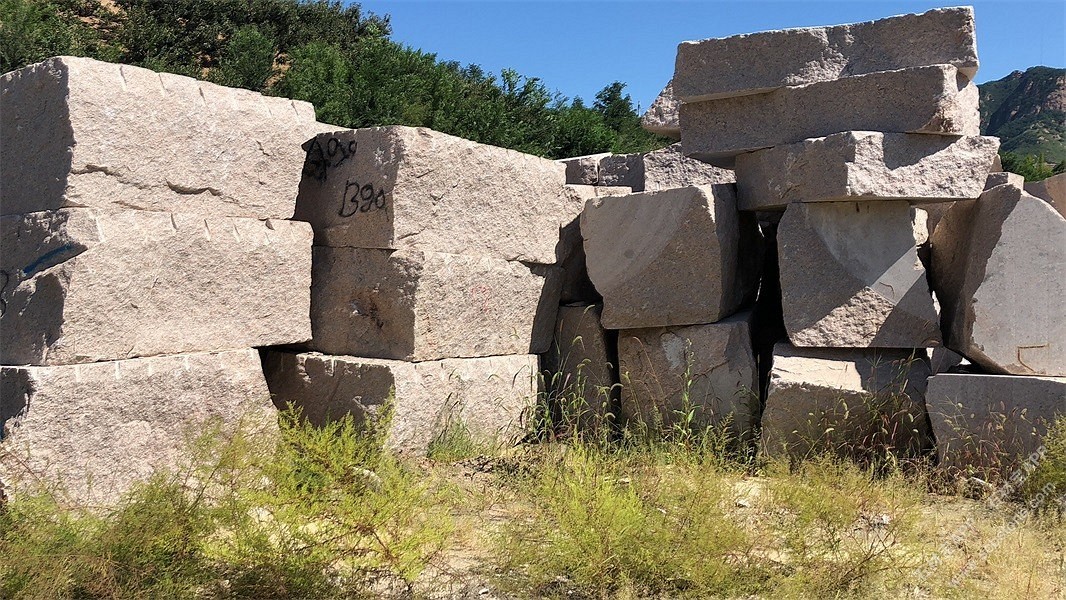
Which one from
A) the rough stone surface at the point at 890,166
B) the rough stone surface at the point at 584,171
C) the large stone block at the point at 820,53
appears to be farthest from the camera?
the rough stone surface at the point at 584,171

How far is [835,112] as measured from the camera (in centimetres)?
471

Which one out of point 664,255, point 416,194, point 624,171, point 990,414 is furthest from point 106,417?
point 624,171

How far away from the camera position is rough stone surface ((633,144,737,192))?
6.42 metres

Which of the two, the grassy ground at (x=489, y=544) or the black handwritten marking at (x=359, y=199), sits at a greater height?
the black handwritten marking at (x=359, y=199)

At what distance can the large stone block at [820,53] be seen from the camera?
15.1 ft

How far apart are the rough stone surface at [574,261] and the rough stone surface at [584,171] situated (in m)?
1.20

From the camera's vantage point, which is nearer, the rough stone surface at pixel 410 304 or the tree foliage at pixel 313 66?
the rough stone surface at pixel 410 304

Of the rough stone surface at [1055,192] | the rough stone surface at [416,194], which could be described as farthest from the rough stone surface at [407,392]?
the rough stone surface at [1055,192]

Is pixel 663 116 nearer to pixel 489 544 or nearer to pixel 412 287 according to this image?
pixel 412 287

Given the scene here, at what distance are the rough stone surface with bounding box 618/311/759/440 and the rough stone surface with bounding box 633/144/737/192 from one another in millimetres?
1777

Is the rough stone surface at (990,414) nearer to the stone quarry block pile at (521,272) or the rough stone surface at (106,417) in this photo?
the stone quarry block pile at (521,272)

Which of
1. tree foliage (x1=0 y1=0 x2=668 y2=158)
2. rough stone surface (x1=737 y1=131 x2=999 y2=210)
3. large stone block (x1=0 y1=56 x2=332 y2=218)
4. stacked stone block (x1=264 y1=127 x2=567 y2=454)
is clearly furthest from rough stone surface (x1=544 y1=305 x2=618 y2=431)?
tree foliage (x1=0 y1=0 x2=668 y2=158)

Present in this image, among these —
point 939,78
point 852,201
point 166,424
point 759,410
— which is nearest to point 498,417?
point 759,410

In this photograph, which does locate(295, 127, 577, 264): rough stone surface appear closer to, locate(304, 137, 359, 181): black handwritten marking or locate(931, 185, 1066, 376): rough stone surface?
locate(304, 137, 359, 181): black handwritten marking
